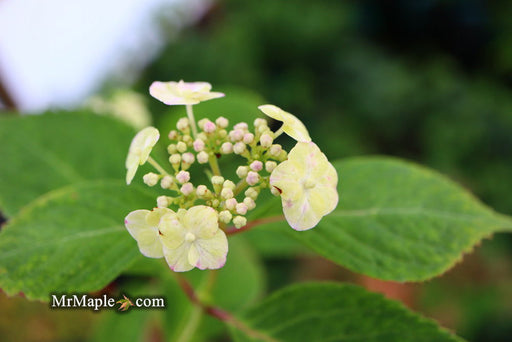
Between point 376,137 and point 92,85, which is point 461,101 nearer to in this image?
point 376,137

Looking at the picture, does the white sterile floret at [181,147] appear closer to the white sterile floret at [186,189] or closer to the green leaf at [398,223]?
the white sterile floret at [186,189]

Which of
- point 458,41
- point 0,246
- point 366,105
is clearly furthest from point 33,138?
point 458,41

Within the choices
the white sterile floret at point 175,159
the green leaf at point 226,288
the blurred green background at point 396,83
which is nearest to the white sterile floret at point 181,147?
the white sterile floret at point 175,159

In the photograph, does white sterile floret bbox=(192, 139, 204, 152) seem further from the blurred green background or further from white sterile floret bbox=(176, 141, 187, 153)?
the blurred green background

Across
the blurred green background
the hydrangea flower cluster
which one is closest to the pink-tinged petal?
the hydrangea flower cluster

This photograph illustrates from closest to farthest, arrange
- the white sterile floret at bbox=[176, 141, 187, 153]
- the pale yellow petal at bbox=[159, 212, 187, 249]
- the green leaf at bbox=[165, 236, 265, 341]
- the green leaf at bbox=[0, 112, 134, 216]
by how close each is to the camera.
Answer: the pale yellow petal at bbox=[159, 212, 187, 249] < the white sterile floret at bbox=[176, 141, 187, 153] < the green leaf at bbox=[0, 112, 134, 216] < the green leaf at bbox=[165, 236, 265, 341]

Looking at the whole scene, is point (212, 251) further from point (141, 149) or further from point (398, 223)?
point (398, 223)
